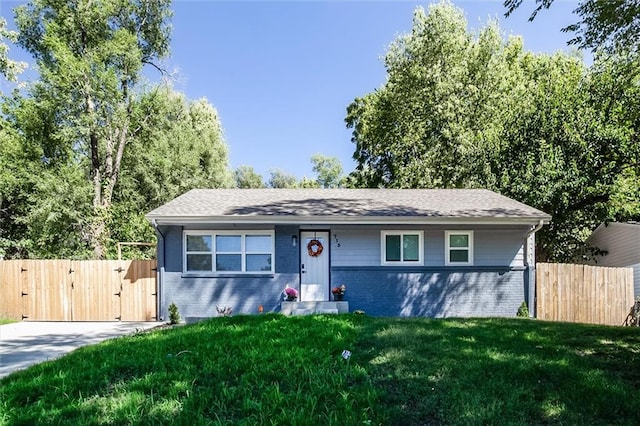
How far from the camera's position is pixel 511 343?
5.15 m

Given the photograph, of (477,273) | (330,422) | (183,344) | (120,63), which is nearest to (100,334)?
(183,344)

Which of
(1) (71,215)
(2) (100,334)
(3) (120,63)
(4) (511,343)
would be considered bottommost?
(2) (100,334)

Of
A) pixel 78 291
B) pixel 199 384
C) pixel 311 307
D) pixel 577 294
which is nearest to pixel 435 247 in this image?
pixel 311 307

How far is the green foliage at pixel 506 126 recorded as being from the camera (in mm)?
12984

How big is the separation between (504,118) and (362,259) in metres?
10.0

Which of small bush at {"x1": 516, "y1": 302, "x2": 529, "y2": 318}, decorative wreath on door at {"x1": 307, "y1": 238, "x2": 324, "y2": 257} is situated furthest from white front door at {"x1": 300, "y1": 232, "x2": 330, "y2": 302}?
small bush at {"x1": 516, "y1": 302, "x2": 529, "y2": 318}

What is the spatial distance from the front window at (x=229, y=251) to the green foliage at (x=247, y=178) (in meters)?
31.1

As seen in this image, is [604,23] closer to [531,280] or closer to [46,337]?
[531,280]

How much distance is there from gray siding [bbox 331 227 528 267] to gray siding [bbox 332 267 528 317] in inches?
9.7

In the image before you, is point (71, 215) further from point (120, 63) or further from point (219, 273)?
point (219, 273)

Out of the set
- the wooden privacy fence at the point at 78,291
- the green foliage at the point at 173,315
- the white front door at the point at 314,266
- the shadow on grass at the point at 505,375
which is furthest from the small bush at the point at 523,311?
the wooden privacy fence at the point at 78,291

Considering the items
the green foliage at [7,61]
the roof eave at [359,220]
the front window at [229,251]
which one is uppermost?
the green foliage at [7,61]

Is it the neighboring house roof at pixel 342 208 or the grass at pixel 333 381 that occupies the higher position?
the neighboring house roof at pixel 342 208

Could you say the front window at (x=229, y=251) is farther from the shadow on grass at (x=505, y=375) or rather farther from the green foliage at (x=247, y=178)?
the green foliage at (x=247, y=178)
